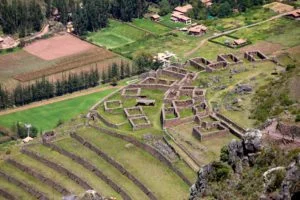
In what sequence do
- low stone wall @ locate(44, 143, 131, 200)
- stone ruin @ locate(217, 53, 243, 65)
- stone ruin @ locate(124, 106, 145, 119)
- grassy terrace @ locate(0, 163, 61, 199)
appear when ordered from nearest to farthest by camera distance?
low stone wall @ locate(44, 143, 131, 200) → grassy terrace @ locate(0, 163, 61, 199) → stone ruin @ locate(124, 106, 145, 119) → stone ruin @ locate(217, 53, 243, 65)

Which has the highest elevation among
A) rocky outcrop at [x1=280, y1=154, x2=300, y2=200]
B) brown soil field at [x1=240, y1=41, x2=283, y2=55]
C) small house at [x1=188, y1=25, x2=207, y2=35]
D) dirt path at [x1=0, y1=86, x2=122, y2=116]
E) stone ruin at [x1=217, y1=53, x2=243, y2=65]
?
rocky outcrop at [x1=280, y1=154, x2=300, y2=200]

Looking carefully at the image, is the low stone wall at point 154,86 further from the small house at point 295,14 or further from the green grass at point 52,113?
the small house at point 295,14

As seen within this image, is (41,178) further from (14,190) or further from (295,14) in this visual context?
(295,14)

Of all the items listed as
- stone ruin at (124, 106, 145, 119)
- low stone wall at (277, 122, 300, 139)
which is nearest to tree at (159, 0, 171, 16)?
stone ruin at (124, 106, 145, 119)

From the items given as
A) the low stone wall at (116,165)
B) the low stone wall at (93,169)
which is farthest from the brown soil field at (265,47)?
the low stone wall at (93,169)

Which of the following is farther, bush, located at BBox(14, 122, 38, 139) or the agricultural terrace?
the agricultural terrace

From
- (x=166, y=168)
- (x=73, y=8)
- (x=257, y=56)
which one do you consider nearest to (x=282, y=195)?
(x=166, y=168)

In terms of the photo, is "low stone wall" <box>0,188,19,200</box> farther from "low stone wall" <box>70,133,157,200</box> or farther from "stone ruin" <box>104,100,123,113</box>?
"stone ruin" <box>104,100,123,113</box>

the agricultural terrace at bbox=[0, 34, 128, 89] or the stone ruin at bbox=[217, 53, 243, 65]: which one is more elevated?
the stone ruin at bbox=[217, 53, 243, 65]
